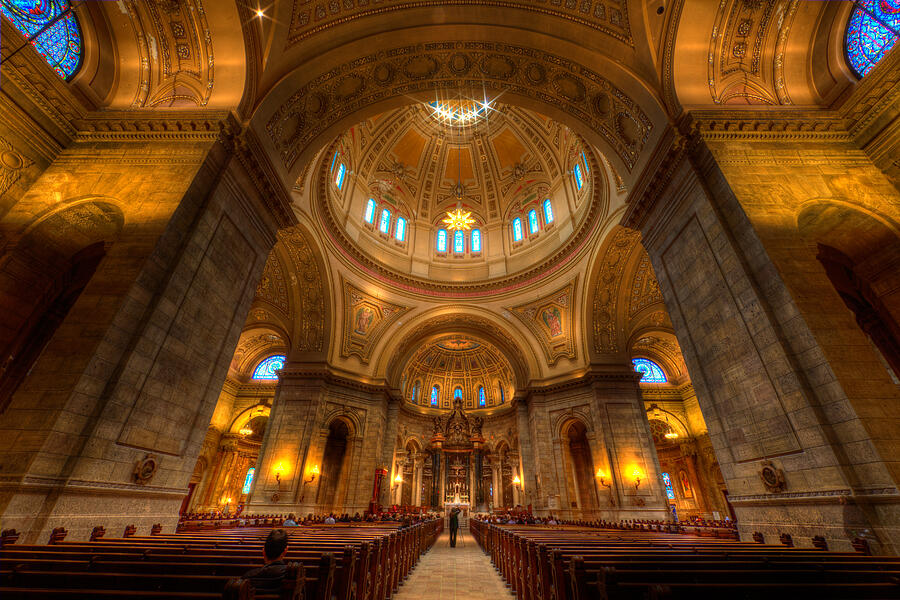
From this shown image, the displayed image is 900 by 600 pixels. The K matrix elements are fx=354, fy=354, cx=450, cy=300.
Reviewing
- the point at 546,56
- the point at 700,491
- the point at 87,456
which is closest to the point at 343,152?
the point at 546,56

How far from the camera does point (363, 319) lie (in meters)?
21.4

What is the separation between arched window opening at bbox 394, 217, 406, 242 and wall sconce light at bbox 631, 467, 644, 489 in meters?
18.8

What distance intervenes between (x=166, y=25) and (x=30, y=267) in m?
6.70

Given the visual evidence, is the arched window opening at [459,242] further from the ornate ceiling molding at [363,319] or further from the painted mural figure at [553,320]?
the painted mural figure at [553,320]

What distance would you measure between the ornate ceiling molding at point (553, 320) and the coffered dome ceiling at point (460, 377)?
851 centimetres

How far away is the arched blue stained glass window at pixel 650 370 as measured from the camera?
85.3 feet

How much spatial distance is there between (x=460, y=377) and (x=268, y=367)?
15.8 meters

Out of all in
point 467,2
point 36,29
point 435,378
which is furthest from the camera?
point 435,378

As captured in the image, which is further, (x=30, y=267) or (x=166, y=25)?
(x=166, y=25)

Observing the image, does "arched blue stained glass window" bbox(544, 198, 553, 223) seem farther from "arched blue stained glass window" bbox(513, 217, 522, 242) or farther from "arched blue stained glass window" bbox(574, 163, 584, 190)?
"arched blue stained glass window" bbox(574, 163, 584, 190)

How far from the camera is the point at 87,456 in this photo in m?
5.51

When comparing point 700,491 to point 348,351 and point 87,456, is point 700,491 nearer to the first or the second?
point 348,351

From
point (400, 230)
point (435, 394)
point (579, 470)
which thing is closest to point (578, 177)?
point (400, 230)

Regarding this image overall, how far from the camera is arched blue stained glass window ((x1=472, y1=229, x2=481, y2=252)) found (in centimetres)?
2534
